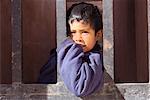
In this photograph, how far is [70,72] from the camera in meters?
1.04

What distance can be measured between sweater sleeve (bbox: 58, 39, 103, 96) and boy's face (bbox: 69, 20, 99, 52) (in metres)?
0.04

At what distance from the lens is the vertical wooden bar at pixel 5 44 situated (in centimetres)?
119

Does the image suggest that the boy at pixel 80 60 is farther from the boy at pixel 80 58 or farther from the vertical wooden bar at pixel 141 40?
the vertical wooden bar at pixel 141 40

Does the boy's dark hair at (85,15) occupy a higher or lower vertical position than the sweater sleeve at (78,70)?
higher

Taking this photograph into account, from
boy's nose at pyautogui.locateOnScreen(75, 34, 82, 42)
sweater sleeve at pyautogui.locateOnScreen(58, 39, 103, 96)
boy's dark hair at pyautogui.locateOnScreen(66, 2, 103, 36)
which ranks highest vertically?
boy's dark hair at pyautogui.locateOnScreen(66, 2, 103, 36)

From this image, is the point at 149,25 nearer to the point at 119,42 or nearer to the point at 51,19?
the point at 119,42

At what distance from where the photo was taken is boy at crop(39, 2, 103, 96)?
104 cm

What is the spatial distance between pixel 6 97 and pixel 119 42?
0.42m

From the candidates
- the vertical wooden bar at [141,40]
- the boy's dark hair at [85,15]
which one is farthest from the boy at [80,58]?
the vertical wooden bar at [141,40]

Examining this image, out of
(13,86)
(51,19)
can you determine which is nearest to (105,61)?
(13,86)

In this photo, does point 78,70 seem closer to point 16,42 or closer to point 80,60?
point 80,60

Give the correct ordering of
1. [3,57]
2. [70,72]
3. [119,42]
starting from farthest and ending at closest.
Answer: [119,42] < [3,57] < [70,72]

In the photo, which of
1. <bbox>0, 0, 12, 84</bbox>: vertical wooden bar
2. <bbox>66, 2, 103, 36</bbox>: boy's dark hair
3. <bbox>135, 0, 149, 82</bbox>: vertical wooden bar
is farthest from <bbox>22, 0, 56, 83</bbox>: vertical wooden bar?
<bbox>135, 0, 149, 82</bbox>: vertical wooden bar

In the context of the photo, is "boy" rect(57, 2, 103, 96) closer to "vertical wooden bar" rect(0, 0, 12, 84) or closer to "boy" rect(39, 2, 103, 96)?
"boy" rect(39, 2, 103, 96)
